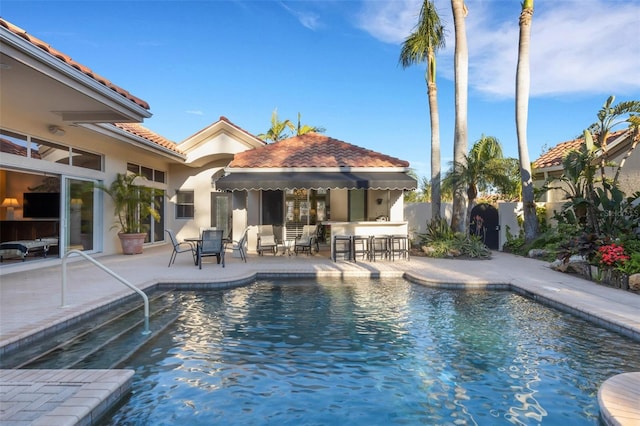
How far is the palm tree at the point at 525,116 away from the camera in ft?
70.3

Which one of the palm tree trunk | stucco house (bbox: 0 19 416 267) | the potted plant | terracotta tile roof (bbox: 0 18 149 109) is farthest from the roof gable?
terracotta tile roof (bbox: 0 18 149 109)

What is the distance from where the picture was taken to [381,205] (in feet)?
79.0

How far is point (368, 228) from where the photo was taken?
63.6 feet

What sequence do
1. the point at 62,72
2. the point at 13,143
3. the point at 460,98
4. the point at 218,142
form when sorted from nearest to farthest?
the point at 62,72
the point at 13,143
the point at 460,98
the point at 218,142

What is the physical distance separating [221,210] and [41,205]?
43.1 ft

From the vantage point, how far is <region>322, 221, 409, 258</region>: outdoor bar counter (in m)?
19.2

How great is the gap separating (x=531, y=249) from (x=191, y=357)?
1985 centimetres

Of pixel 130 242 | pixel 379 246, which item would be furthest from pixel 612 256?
pixel 130 242

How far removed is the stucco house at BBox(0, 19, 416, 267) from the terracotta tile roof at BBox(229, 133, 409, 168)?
0.11 meters

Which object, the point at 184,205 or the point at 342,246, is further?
the point at 184,205

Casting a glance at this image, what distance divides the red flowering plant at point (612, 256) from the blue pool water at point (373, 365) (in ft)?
13.6

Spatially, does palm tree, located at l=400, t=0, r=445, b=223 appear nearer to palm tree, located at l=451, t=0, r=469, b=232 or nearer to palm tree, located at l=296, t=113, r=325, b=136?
palm tree, located at l=451, t=0, r=469, b=232

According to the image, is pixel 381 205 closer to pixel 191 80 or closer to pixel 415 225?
pixel 415 225

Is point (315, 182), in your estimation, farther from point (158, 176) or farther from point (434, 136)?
point (158, 176)
